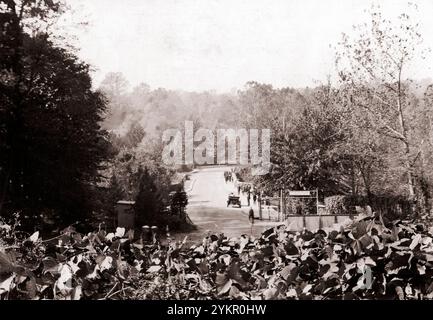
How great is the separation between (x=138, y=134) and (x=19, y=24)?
53.7m

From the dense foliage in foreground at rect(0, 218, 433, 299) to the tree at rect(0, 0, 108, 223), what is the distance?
19378mm

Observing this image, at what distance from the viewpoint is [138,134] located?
247ft

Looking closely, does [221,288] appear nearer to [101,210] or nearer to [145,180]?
[101,210]

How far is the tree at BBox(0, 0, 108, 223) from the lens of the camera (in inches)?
834


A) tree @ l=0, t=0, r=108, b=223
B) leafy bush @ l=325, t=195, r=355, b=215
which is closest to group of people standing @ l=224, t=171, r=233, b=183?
leafy bush @ l=325, t=195, r=355, b=215

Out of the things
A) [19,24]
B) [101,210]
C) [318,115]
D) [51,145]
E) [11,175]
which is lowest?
[101,210]

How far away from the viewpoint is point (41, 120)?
21.6 m

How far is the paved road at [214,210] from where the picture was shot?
91.7 ft

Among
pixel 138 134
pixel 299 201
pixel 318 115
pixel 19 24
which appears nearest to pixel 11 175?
pixel 19 24

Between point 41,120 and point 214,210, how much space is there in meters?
18.0

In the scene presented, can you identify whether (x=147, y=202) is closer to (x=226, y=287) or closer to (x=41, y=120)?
(x=41, y=120)

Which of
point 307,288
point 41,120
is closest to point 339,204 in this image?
point 41,120

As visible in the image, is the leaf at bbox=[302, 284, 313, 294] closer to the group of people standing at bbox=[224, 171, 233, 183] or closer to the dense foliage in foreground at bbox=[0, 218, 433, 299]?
the dense foliage in foreground at bbox=[0, 218, 433, 299]

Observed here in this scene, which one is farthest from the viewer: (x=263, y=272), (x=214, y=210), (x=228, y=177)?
(x=228, y=177)
